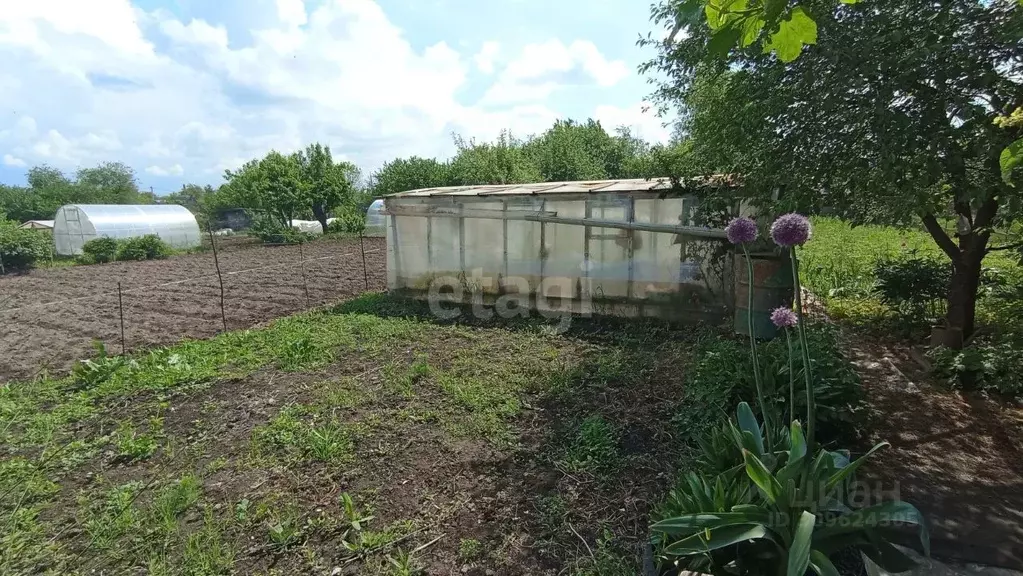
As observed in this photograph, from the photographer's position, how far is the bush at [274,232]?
18.6 meters

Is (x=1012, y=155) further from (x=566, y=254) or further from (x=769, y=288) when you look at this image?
(x=566, y=254)

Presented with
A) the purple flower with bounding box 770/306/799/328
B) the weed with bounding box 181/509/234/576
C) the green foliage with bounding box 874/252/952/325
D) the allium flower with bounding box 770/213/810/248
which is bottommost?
the weed with bounding box 181/509/234/576

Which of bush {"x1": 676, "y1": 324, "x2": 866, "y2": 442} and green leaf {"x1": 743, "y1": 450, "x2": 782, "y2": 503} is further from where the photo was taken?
bush {"x1": 676, "y1": 324, "x2": 866, "y2": 442}

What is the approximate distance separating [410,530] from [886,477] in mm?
2707

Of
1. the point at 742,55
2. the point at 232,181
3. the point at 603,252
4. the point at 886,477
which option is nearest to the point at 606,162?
the point at 232,181

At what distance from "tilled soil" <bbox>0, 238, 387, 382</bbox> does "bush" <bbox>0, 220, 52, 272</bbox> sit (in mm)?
1207

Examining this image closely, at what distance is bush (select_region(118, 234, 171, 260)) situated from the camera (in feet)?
48.9

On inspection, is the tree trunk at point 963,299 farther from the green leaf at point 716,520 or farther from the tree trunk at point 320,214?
the tree trunk at point 320,214

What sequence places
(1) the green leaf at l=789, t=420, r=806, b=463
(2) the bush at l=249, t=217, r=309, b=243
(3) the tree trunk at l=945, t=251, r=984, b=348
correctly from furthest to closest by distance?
(2) the bush at l=249, t=217, r=309, b=243
(3) the tree trunk at l=945, t=251, r=984, b=348
(1) the green leaf at l=789, t=420, r=806, b=463

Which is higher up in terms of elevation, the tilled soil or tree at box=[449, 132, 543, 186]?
tree at box=[449, 132, 543, 186]

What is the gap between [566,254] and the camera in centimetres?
645

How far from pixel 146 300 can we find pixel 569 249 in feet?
25.4

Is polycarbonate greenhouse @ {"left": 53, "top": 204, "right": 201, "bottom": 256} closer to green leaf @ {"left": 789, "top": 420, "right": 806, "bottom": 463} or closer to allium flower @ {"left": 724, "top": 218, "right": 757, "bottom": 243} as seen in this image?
allium flower @ {"left": 724, "top": 218, "right": 757, "bottom": 243}

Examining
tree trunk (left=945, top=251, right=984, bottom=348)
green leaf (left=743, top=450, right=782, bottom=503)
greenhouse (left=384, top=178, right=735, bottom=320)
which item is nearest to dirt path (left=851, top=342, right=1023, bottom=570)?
tree trunk (left=945, top=251, right=984, bottom=348)
